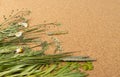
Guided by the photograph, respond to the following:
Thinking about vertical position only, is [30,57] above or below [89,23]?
below

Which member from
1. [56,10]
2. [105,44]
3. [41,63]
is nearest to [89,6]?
[56,10]

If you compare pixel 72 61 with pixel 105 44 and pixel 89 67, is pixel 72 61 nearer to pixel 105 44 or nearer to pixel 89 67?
pixel 89 67

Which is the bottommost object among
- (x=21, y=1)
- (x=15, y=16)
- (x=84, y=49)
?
(x=84, y=49)

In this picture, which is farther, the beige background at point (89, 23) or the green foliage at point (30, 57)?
the beige background at point (89, 23)

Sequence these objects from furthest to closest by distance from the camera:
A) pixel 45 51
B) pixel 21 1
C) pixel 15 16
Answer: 1. pixel 21 1
2. pixel 15 16
3. pixel 45 51

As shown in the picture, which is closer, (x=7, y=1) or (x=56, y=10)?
(x=56, y=10)

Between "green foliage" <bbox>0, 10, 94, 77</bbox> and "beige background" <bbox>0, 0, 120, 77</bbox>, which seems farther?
"beige background" <bbox>0, 0, 120, 77</bbox>

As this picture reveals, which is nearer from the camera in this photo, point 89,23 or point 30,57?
point 30,57

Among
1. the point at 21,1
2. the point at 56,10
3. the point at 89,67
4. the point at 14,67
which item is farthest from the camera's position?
the point at 21,1
